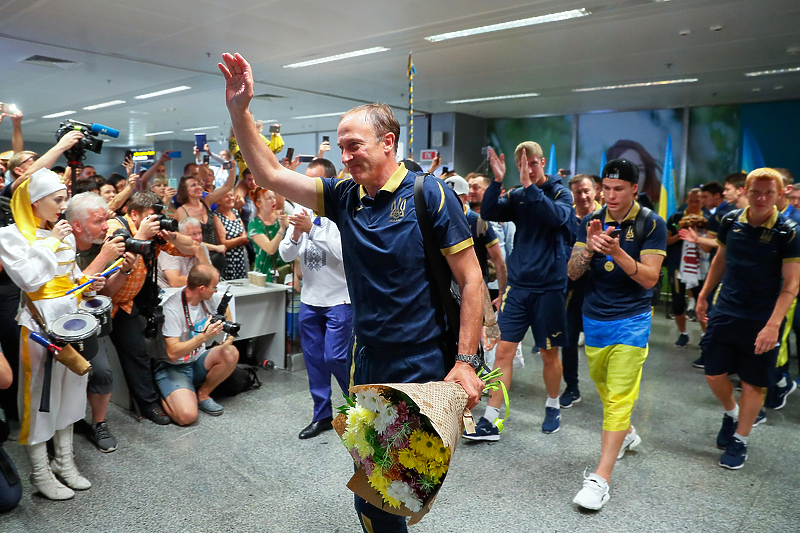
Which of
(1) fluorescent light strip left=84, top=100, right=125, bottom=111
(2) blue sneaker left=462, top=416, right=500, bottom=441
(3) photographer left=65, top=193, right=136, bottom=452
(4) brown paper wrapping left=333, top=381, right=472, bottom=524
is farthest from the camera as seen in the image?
(1) fluorescent light strip left=84, top=100, right=125, bottom=111

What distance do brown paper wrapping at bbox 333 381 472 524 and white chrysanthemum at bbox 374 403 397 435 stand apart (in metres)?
0.05

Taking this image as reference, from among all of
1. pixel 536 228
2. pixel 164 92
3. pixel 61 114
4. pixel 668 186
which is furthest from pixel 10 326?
pixel 61 114

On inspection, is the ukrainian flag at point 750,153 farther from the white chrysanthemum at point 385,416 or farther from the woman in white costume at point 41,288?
the woman in white costume at point 41,288

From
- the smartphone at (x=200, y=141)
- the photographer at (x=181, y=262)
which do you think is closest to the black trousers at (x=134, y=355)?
the photographer at (x=181, y=262)

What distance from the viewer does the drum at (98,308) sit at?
9.01 ft

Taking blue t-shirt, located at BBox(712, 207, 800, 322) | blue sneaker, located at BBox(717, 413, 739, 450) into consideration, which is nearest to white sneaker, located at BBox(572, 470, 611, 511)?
blue sneaker, located at BBox(717, 413, 739, 450)

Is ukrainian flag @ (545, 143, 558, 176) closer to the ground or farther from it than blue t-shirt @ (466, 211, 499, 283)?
farther from it

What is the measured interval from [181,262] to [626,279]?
3.13 m

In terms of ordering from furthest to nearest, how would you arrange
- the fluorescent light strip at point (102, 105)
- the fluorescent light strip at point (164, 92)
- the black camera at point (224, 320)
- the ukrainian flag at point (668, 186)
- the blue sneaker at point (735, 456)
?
1. the fluorescent light strip at point (102, 105)
2. the ukrainian flag at point (668, 186)
3. the fluorescent light strip at point (164, 92)
4. the black camera at point (224, 320)
5. the blue sneaker at point (735, 456)

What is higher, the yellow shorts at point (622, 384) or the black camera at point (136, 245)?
the black camera at point (136, 245)

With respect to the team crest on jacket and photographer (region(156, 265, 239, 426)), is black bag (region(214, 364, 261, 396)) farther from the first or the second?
the team crest on jacket

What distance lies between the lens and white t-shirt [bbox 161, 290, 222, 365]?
3.80 m

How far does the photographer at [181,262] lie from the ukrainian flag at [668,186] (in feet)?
30.8

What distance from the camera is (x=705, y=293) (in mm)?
3584
